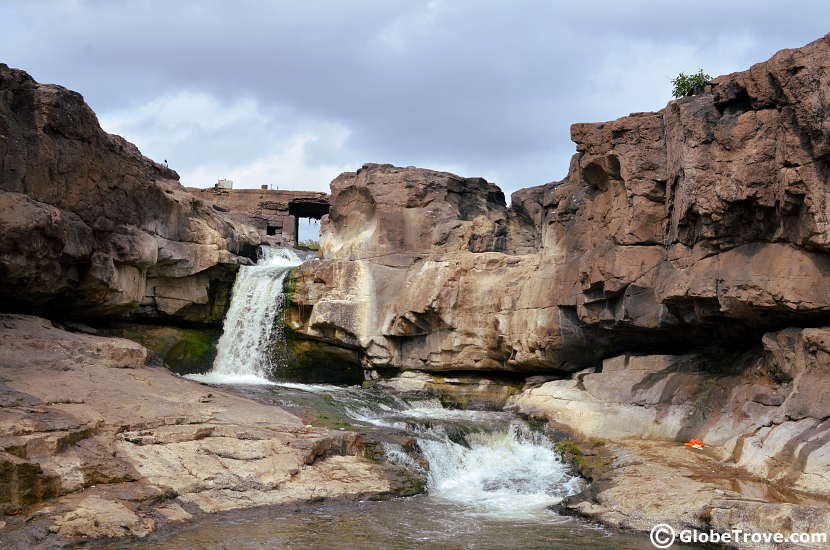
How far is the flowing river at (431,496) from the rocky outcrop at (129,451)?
606mm

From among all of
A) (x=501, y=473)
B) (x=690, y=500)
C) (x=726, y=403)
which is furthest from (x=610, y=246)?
(x=690, y=500)

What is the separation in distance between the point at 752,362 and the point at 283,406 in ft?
34.4

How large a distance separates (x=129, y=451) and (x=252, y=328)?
13179 mm

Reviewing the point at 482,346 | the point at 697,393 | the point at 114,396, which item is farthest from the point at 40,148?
the point at 697,393

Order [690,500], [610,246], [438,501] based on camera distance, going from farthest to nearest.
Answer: [610,246] → [438,501] → [690,500]

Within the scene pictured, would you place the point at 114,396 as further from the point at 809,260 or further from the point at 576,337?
the point at 809,260

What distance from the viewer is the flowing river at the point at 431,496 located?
12.1 m

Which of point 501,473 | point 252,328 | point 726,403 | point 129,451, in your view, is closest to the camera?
point 129,451

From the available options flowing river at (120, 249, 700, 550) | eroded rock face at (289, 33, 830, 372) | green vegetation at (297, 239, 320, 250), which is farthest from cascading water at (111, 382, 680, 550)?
green vegetation at (297, 239, 320, 250)

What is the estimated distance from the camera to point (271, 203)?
44.9m

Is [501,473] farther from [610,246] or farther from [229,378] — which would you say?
[229,378]

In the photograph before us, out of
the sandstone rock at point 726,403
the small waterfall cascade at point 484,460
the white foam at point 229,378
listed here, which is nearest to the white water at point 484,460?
the small waterfall cascade at point 484,460

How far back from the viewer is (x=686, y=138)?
17.6m

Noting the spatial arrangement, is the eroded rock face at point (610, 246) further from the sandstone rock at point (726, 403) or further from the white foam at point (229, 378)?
the white foam at point (229, 378)
